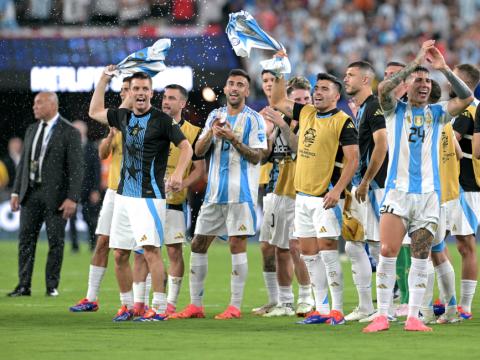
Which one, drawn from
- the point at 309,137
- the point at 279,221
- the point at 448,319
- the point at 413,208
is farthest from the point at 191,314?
the point at 413,208

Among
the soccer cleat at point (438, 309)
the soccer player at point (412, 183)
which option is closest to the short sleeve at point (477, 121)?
the soccer player at point (412, 183)

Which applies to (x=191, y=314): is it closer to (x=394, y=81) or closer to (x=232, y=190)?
(x=232, y=190)

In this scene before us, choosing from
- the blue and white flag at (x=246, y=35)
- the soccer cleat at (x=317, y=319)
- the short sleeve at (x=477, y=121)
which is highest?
the blue and white flag at (x=246, y=35)

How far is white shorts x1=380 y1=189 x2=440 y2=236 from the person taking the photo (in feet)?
33.5

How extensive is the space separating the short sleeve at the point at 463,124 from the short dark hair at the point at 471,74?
0.43 m

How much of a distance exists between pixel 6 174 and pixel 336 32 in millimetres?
8607

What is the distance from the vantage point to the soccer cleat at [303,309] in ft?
39.5

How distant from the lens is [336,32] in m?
28.6

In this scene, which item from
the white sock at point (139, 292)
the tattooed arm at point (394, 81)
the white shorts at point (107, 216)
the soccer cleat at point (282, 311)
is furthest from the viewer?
the white shorts at point (107, 216)

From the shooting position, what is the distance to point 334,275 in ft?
36.6

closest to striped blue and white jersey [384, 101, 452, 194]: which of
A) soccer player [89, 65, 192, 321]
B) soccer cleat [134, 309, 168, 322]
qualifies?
soccer player [89, 65, 192, 321]

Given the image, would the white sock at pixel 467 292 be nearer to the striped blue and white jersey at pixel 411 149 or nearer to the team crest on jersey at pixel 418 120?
the striped blue and white jersey at pixel 411 149

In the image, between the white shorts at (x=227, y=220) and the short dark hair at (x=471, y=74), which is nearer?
the short dark hair at (x=471, y=74)

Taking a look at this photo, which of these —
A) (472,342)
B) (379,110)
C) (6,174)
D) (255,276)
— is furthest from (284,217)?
(6,174)
